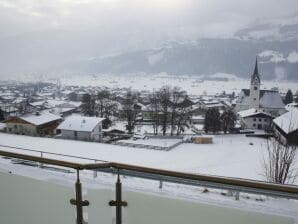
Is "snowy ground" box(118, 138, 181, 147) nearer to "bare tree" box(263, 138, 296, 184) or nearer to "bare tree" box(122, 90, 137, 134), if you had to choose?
"bare tree" box(122, 90, 137, 134)

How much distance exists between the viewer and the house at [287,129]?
61.2 ft

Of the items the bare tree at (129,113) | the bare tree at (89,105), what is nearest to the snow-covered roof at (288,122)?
the bare tree at (129,113)

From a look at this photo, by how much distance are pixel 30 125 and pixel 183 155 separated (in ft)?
42.4

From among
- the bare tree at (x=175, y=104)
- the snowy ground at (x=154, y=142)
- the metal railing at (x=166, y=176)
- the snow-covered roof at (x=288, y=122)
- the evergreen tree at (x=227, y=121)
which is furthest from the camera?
the evergreen tree at (x=227, y=121)

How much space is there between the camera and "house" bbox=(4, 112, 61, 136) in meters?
22.8

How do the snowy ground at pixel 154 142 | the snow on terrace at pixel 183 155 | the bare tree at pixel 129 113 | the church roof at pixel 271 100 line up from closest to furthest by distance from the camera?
the snow on terrace at pixel 183 155, the snowy ground at pixel 154 142, the bare tree at pixel 129 113, the church roof at pixel 271 100

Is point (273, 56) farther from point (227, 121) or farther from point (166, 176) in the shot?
point (166, 176)

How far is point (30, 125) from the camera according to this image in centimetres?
2288

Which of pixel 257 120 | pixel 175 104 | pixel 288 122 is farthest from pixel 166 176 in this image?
pixel 257 120

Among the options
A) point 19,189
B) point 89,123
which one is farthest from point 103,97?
point 19,189

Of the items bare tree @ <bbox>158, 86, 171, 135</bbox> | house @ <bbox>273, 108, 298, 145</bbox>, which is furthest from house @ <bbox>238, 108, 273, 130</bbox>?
bare tree @ <bbox>158, 86, 171, 135</bbox>

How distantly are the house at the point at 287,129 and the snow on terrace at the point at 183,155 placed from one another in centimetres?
161

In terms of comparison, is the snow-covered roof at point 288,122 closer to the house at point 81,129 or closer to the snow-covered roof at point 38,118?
the house at point 81,129

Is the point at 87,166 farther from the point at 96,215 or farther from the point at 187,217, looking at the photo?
the point at 187,217
